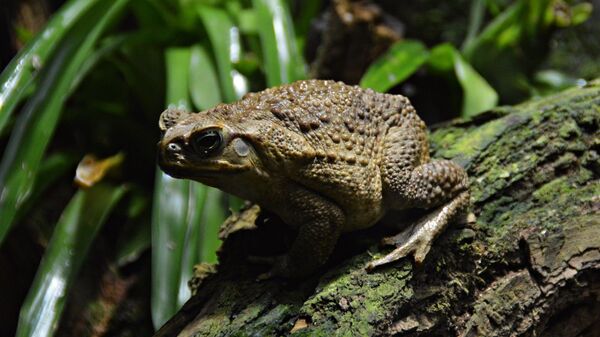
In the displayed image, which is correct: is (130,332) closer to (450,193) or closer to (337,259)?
(337,259)

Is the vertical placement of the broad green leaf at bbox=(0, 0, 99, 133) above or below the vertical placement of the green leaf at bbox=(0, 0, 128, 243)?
above

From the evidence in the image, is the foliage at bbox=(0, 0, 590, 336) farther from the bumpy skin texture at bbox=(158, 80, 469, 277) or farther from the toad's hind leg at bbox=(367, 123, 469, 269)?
the toad's hind leg at bbox=(367, 123, 469, 269)

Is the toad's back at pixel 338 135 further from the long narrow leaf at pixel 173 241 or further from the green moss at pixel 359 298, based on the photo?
the long narrow leaf at pixel 173 241

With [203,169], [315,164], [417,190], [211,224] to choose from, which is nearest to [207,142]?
[203,169]

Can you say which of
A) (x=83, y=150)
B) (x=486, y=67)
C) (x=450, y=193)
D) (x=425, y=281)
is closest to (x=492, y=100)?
(x=486, y=67)

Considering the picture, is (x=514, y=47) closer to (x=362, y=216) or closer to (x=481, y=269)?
(x=481, y=269)

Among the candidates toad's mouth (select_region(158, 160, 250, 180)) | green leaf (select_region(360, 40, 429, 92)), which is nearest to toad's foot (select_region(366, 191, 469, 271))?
toad's mouth (select_region(158, 160, 250, 180))
